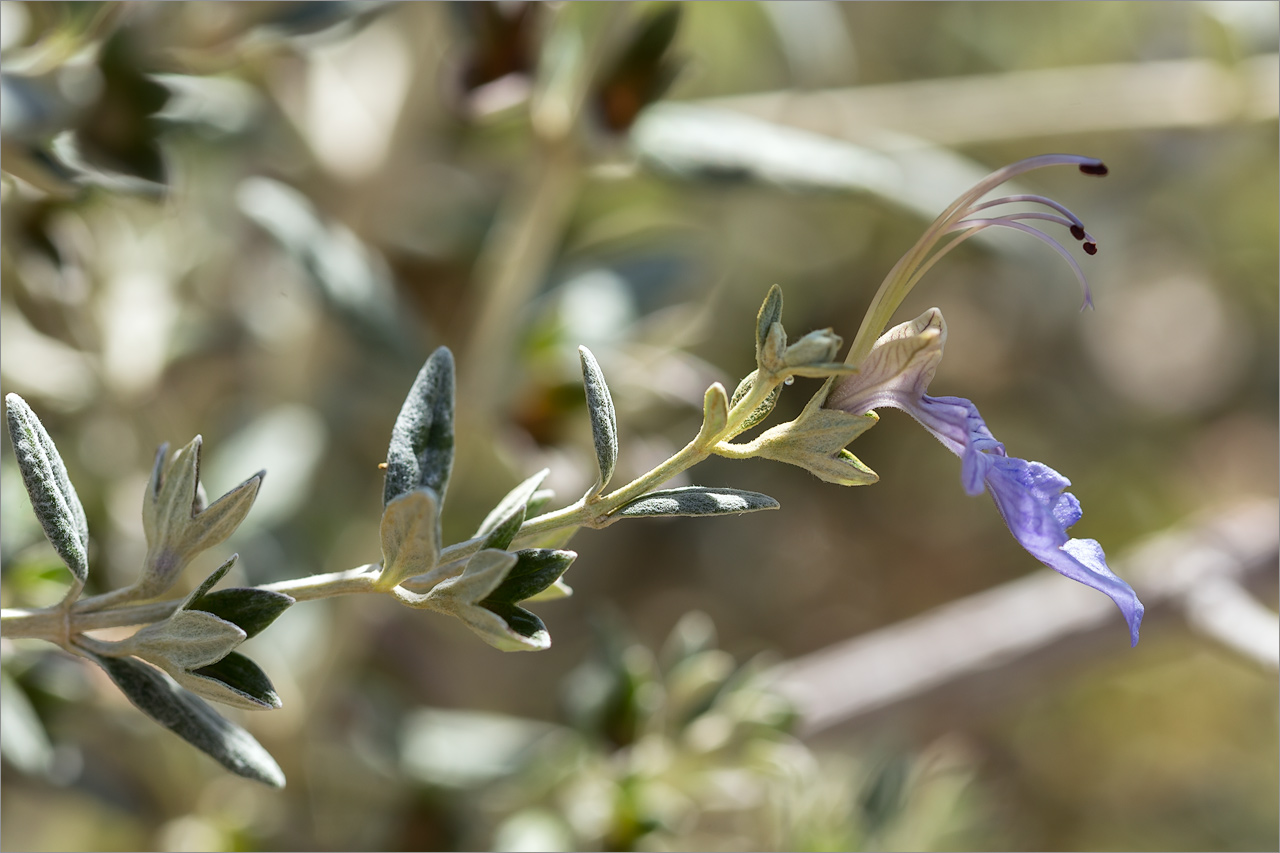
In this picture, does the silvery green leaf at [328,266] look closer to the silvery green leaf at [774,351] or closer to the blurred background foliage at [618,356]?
the blurred background foliage at [618,356]

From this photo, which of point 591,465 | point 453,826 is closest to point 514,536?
point 591,465

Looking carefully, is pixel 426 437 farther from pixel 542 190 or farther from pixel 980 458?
pixel 542 190

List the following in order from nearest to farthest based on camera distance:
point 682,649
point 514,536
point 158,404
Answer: point 514,536
point 682,649
point 158,404

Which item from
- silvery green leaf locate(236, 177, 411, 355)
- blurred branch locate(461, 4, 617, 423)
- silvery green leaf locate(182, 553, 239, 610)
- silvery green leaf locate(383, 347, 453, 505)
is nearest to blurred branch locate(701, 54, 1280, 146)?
blurred branch locate(461, 4, 617, 423)

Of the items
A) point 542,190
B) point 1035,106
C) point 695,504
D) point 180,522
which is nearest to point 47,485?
point 180,522

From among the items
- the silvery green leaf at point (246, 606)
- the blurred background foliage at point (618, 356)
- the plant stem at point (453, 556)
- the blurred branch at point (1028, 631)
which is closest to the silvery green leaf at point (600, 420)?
the plant stem at point (453, 556)

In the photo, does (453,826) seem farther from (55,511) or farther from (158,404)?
(55,511)

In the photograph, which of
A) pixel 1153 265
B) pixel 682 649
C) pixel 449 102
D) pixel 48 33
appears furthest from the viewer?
pixel 1153 265
